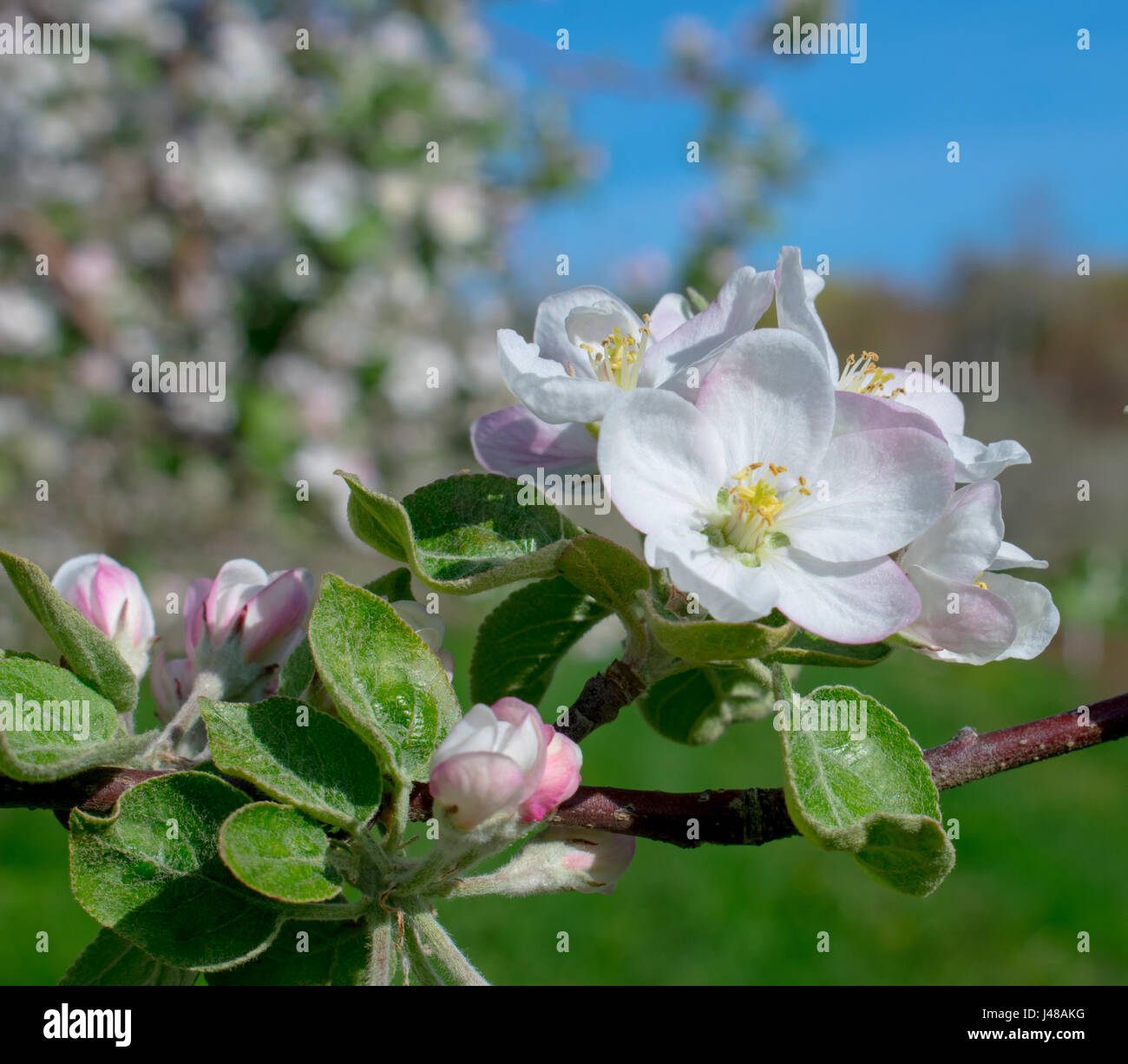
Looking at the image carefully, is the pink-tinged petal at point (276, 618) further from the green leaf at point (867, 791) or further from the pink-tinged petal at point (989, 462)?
the pink-tinged petal at point (989, 462)

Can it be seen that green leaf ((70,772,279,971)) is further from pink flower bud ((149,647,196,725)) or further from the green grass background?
the green grass background

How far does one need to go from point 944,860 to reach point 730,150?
16.4ft

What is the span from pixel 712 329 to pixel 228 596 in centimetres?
45

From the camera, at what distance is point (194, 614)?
0.93m

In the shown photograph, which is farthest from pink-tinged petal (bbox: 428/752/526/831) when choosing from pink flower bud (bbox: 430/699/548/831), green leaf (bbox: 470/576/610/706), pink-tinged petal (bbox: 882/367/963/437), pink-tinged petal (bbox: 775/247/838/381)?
pink-tinged petal (bbox: 882/367/963/437)

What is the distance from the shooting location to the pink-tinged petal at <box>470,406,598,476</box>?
86 cm

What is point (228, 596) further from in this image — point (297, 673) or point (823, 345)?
point (823, 345)

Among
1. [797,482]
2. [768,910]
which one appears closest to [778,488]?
[797,482]

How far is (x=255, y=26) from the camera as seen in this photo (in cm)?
402

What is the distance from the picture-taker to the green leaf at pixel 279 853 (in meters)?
0.63

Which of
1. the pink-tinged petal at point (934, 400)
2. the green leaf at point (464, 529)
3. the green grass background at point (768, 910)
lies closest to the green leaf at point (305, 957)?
the green leaf at point (464, 529)

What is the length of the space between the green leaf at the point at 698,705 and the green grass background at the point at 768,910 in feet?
8.36

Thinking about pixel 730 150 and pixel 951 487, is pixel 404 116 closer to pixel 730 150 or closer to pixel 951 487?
pixel 730 150

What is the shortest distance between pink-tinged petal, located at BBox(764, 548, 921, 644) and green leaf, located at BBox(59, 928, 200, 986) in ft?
1.71
